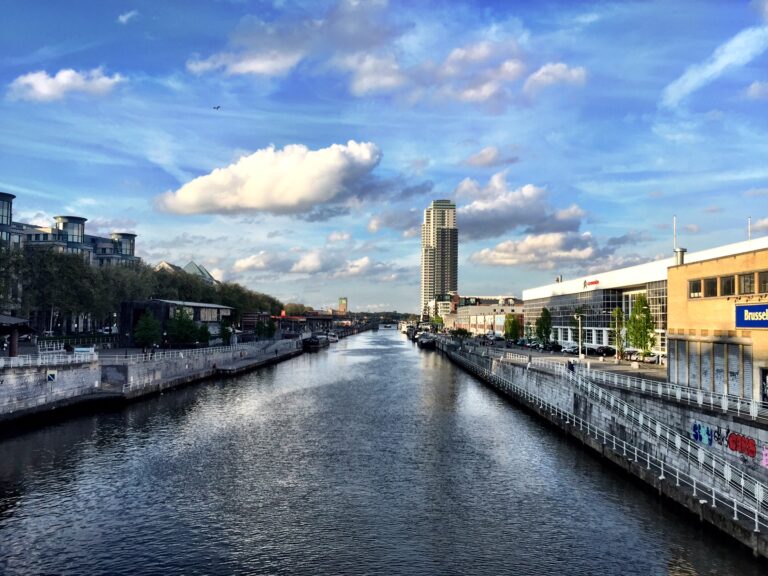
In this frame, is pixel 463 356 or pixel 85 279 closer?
pixel 85 279

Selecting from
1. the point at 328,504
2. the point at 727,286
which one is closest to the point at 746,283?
the point at 727,286

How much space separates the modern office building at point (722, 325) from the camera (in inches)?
1355

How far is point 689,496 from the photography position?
2653 cm

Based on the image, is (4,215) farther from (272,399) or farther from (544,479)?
(544,479)

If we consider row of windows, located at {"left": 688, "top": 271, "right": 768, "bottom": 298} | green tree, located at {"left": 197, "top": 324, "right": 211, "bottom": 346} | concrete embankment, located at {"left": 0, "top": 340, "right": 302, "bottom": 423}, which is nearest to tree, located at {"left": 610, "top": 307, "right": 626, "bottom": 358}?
row of windows, located at {"left": 688, "top": 271, "right": 768, "bottom": 298}

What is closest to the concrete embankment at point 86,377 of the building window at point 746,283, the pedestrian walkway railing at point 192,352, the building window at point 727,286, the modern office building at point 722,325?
the pedestrian walkway railing at point 192,352

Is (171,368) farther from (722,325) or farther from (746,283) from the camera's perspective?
(746,283)

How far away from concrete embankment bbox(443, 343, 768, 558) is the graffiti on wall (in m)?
0.08

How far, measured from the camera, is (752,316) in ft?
114

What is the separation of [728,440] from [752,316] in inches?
394

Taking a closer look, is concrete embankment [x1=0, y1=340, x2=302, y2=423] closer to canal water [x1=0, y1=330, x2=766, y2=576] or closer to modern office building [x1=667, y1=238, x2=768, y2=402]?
canal water [x1=0, y1=330, x2=766, y2=576]

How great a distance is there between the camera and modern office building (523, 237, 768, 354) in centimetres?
8275

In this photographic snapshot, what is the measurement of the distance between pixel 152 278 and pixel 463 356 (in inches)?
3184

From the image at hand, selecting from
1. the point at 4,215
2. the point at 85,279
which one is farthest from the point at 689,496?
A: the point at 4,215
